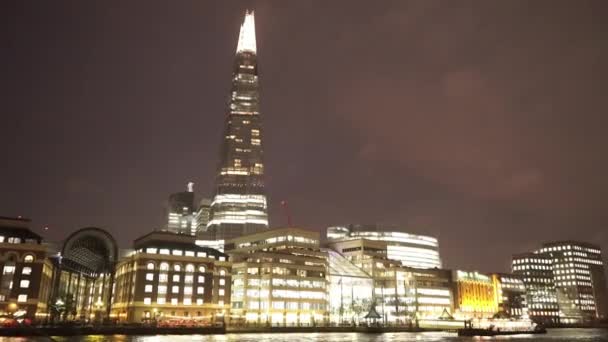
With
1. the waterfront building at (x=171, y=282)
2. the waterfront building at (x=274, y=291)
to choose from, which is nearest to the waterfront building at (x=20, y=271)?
the waterfront building at (x=171, y=282)

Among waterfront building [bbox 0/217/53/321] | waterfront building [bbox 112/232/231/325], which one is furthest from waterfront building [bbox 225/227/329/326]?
waterfront building [bbox 0/217/53/321]

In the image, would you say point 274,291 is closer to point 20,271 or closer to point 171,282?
point 171,282

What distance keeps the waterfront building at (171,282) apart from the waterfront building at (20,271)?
87.6 ft

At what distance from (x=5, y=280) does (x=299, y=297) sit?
9326cm

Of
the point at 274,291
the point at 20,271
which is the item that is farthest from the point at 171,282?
the point at 20,271

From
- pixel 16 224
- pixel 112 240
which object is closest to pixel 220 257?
pixel 112 240

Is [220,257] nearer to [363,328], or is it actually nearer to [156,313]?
[156,313]

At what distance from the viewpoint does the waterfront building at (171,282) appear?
162500 millimetres

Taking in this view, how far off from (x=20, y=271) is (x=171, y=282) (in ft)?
137

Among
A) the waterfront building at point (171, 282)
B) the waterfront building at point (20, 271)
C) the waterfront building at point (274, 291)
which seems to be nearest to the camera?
the waterfront building at point (20, 271)

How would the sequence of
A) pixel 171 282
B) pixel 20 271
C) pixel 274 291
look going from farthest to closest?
pixel 274 291, pixel 171 282, pixel 20 271

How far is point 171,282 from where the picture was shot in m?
167

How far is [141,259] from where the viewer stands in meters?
164

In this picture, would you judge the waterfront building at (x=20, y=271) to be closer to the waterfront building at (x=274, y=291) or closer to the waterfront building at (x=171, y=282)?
the waterfront building at (x=171, y=282)
